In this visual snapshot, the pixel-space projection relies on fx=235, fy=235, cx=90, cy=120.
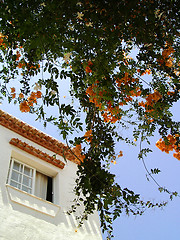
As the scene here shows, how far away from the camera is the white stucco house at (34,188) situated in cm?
400

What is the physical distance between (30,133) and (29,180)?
4.55 ft

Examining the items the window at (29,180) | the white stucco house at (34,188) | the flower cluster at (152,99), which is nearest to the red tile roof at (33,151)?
the white stucco house at (34,188)

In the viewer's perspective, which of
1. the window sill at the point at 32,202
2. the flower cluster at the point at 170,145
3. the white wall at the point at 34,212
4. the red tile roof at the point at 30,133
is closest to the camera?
the flower cluster at the point at 170,145

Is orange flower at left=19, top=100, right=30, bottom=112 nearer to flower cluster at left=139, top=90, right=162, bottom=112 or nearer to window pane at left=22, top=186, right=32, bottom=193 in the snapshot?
flower cluster at left=139, top=90, right=162, bottom=112

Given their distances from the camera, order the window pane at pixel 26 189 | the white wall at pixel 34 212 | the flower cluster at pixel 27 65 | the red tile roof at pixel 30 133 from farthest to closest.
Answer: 1. the red tile roof at pixel 30 133
2. the window pane at pixel 26 189
3. the white wall at pixel 34 212
4. the flower cluster at pixel 27 65

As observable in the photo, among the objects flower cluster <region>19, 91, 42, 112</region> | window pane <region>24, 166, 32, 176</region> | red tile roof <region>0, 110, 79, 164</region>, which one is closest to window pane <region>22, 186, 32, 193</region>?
window pane <region>24, 166, 32, 176</region>

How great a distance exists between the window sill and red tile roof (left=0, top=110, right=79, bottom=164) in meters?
1.17

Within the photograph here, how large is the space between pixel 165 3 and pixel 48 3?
47.5 inches

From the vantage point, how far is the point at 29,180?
4992mm

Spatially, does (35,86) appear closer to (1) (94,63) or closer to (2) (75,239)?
(1) (94,63)

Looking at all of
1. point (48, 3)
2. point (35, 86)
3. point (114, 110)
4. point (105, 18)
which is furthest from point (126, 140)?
point (48, 3)

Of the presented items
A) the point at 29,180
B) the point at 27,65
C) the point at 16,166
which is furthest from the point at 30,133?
the point at 27,65

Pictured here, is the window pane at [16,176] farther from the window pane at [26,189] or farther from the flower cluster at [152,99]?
the flower cluster at [152,99]

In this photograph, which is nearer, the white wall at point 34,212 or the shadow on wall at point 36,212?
the white wall at point 34,212
